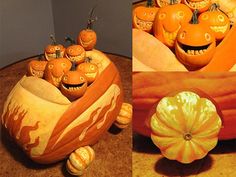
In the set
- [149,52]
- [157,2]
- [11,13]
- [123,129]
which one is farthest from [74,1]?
[149,52]

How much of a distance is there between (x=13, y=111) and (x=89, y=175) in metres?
0.20

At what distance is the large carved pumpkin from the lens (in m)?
0.75

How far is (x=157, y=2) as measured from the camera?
66 centimetres

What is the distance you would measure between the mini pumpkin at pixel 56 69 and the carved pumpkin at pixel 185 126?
25 cm

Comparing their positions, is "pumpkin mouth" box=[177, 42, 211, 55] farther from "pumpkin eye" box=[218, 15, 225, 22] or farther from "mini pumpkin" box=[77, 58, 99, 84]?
"mini pumpkin" box=[77, 58, 99, 84]

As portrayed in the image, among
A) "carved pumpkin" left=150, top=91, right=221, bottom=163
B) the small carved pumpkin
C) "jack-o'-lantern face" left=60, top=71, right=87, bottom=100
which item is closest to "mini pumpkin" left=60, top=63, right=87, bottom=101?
"jack-o'-lantern face" left=60, top=71, right=87, bottom=100

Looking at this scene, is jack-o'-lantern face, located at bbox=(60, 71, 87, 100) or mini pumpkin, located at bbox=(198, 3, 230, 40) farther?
jack-o'-lantern face, located at bbox=(60, 71, 87, 100)

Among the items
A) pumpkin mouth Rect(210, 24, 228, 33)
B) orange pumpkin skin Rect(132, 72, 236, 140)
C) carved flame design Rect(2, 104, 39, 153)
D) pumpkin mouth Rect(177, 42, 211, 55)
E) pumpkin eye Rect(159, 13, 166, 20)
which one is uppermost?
pumpkin eye Rect(159, 13, 166, 20)

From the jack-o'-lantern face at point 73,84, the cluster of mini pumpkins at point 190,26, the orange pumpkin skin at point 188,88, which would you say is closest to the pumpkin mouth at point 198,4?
the cluster of mini pumpkins at point 190,26

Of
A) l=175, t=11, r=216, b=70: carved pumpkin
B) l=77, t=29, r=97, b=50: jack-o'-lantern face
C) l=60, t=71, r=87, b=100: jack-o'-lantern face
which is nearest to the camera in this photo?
l=175, t=11, r=216, b=70: carved pumpkin

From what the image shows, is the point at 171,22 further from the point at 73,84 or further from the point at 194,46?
the point at 73,84

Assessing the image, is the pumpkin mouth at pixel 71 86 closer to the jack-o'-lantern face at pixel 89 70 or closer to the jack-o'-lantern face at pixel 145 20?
the jack-o'-lantern face at pixel 89 70

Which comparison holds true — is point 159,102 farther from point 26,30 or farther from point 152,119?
point 26,30

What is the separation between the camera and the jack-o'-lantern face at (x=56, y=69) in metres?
0.77
